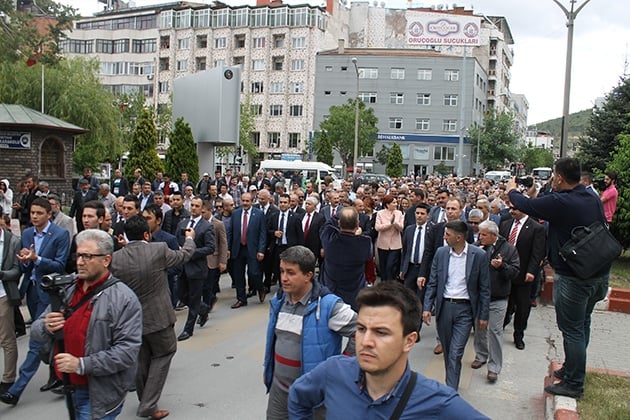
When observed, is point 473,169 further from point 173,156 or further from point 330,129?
point 173,156

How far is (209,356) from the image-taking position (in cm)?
733

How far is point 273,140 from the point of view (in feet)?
238

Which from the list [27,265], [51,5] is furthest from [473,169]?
[27,265]

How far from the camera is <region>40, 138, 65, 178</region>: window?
22.1m

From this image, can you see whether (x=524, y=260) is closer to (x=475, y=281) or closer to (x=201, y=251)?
(x=475, y=281)

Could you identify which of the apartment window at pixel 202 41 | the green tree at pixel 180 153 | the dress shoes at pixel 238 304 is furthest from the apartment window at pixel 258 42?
the dress shoes at pixel 238 304

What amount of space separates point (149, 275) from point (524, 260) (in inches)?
203

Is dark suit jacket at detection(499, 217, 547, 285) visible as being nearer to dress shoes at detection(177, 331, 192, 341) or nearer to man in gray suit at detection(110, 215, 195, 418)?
dress shoes at detection(177, 331, 192, 341)

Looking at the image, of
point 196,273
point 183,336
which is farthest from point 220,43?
point 183,336

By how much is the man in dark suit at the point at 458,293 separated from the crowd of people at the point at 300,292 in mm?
14

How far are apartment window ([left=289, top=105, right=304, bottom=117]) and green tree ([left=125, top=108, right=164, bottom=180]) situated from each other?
49932 mm

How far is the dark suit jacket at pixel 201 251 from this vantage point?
26.1 feet

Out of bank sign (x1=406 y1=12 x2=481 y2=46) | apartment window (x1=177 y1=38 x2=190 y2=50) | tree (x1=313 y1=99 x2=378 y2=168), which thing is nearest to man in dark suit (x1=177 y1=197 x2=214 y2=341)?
tree (x1=313 y1=99 x2=378 y2=168)

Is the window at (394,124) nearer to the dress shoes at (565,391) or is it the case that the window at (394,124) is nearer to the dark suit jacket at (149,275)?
the dress shoes at (565,391)
